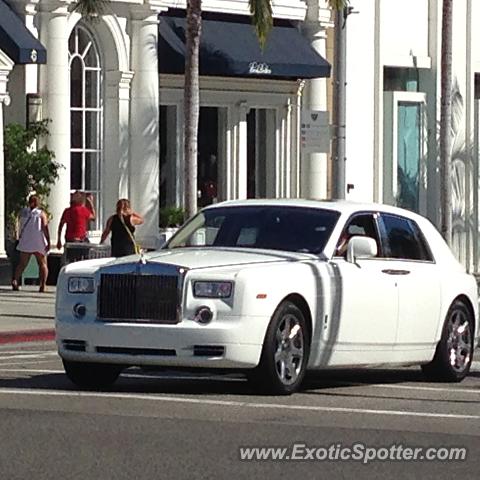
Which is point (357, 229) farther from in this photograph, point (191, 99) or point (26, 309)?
point (191, 99)

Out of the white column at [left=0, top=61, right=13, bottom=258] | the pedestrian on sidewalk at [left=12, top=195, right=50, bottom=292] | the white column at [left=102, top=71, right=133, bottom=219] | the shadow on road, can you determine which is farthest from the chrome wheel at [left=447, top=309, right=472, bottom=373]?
the white column at [left=102, top=71, right=133, bottom=219]

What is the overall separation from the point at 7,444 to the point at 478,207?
30920mm

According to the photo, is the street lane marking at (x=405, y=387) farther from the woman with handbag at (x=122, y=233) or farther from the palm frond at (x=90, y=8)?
the palm frond at (x=90, y=8)

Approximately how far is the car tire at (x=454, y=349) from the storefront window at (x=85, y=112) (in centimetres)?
1628

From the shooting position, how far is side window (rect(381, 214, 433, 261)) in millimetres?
16277

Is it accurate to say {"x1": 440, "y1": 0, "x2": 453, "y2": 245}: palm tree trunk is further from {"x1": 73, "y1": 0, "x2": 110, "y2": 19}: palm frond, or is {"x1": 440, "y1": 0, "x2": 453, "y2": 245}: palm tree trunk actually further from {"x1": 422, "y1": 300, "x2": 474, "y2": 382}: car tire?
{"x1": 422, "y1": 300, "x2": 474, "y2": 382}: car tire

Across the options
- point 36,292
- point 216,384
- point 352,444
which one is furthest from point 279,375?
point 36,292

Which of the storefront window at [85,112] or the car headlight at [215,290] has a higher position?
the storefront window at [85,112]

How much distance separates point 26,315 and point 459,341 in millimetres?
10560

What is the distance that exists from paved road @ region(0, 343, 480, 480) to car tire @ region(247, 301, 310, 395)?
0.17 metres

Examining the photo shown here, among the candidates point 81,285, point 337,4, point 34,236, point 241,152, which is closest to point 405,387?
point 81,285

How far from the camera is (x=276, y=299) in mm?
14461

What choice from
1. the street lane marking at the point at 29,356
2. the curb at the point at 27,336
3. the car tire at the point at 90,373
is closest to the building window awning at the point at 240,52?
the curb at the point at 27,336

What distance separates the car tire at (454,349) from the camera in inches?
648
